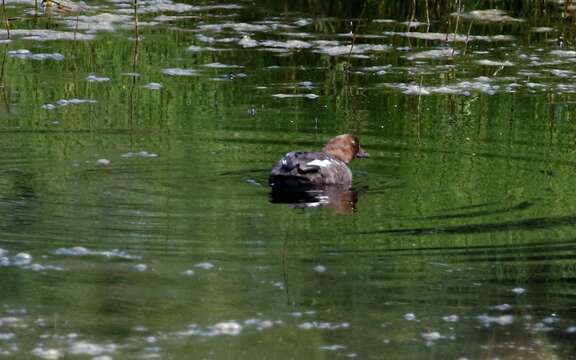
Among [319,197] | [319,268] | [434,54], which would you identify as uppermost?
[434,54]

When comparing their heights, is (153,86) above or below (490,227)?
above

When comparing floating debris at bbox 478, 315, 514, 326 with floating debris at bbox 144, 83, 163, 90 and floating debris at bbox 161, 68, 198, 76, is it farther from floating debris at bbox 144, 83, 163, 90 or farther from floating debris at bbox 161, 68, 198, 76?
floating debris at bbox 161, 68, 198, 76

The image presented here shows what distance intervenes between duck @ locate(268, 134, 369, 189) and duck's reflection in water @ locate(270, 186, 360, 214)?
54 mm

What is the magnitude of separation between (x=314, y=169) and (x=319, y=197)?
0.22m

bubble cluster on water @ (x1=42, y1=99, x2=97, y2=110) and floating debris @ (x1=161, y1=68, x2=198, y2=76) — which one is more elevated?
floating debris @ (x1=161, y1=68, x2=198, y2=76)

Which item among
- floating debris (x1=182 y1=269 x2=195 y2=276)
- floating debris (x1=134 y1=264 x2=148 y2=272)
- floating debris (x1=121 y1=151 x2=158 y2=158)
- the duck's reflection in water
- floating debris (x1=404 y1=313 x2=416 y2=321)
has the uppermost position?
floating debris (x1=121 y1=151 x2=158 y2=158)

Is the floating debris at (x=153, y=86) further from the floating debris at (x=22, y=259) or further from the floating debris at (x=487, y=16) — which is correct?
the floating debris at (x=22, y=259)

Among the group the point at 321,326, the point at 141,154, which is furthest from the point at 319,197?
the point at 321,326

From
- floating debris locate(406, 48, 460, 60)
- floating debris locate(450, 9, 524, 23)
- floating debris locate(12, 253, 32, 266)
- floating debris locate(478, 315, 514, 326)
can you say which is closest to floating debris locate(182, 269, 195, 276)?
floating debris locate(12, 253, 32, 266)

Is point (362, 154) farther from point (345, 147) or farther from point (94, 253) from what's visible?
point (94, 253)

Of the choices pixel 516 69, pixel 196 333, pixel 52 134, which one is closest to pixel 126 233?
pixel 196 333

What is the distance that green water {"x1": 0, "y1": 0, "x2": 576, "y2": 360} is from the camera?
586 cm

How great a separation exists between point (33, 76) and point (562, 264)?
7322 mm

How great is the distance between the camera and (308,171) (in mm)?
9203
